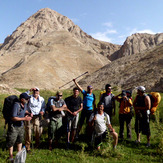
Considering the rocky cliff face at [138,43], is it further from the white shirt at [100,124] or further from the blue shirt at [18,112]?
the blue shirt at [18,112]

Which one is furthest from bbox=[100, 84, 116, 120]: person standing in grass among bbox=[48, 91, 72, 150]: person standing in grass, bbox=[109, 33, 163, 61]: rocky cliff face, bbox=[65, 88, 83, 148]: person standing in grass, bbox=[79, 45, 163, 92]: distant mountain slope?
bbox=[109, 33, 163, 61]: rocky cliff face

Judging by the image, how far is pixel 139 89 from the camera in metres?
5.80

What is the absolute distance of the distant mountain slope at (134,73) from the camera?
107 feet

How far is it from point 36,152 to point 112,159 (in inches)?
94.1

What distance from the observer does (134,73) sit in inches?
1523

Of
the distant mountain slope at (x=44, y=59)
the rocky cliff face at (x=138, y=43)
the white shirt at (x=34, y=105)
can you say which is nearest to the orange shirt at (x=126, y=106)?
the white shirt at (x=34, y=105)

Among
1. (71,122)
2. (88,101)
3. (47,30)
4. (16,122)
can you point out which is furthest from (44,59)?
(16,122)

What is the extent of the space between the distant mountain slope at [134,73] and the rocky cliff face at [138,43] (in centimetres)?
4024

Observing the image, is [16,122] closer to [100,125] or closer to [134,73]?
[100,125]

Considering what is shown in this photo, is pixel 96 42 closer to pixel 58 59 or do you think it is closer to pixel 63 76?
pixel 58 59

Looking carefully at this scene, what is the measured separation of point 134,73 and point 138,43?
56.7 m

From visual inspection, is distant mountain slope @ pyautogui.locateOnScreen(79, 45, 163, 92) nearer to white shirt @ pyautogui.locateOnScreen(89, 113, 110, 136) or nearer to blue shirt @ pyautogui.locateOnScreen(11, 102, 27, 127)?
white shirt @ pyautogui.locateOnScreen(89, 113, 110, 136)

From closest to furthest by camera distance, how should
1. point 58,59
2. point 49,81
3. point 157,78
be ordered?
point 157,78
point 49,81
point 58,59

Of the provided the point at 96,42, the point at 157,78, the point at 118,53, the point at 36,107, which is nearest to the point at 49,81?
the point at 157,78
